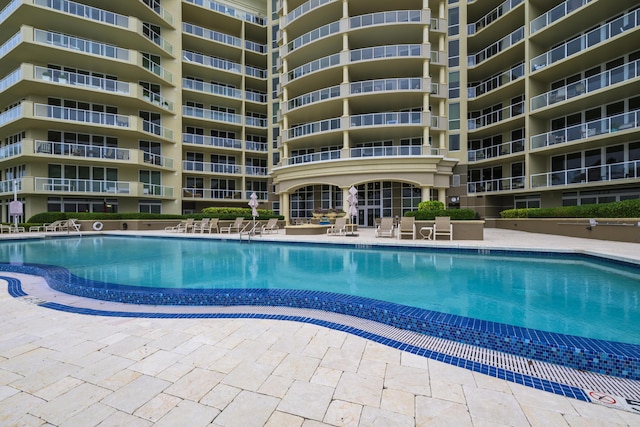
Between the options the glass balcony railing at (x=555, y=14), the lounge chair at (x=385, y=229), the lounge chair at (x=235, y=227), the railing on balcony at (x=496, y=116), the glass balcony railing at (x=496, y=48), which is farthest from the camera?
the railing on balcony at (x=496, y=116)

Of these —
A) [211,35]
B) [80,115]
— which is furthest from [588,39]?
[80,115]

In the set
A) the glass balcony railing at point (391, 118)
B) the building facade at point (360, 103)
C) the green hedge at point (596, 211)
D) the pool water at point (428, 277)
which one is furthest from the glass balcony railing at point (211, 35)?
the green hedge at point (596, 211)

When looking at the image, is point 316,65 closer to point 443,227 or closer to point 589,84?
point 443,227

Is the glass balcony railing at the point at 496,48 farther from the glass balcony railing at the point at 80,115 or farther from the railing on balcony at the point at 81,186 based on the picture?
the railing on balcony at the point at 81,186

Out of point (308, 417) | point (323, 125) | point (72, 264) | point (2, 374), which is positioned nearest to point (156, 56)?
point (323, 125)

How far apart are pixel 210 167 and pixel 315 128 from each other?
1164 cm

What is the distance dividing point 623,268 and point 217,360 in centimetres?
977

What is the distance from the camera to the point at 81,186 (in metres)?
21.5

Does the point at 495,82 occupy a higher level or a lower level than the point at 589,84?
higher

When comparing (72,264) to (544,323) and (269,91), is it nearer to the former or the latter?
(544,323)

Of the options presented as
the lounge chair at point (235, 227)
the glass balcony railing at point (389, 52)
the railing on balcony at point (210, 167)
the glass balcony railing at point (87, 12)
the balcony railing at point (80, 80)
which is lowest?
the lounge chair at point (235, 227)

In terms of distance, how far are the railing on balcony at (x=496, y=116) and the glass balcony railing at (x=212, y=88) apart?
69.9 ft

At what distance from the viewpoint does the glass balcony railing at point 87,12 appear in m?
20.1

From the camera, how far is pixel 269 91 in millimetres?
30344
